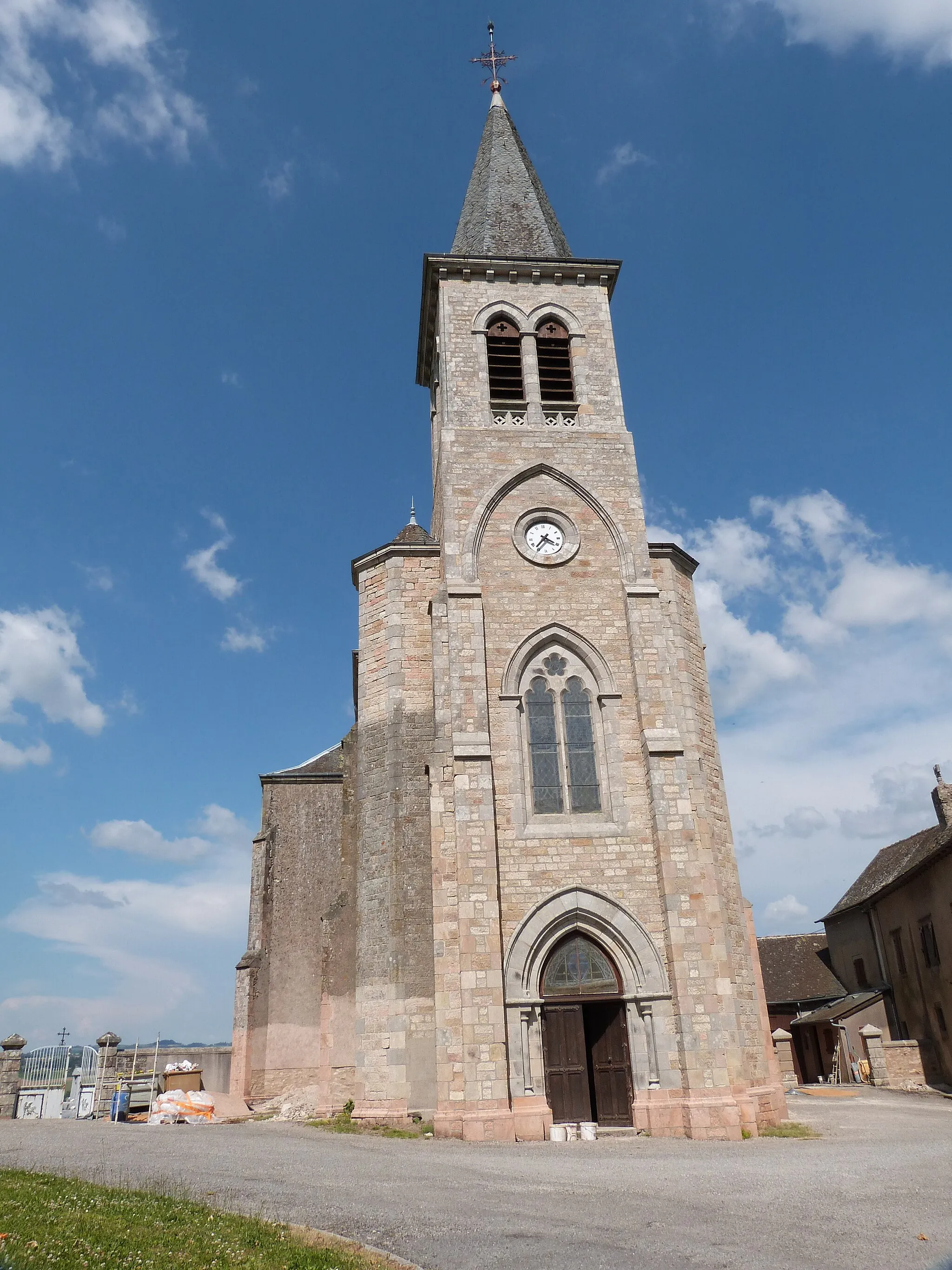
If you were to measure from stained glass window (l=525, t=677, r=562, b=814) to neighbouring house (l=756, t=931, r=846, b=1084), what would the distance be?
19433mm

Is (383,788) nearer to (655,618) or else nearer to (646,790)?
(646,790)

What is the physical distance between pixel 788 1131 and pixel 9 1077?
46.5 ft

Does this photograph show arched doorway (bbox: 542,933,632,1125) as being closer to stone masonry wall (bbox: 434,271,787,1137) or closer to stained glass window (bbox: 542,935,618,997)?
stained glass window (bbox: 542,935,618,997)

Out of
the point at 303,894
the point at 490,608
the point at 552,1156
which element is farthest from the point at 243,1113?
the point at 490,608

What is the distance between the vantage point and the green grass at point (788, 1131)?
14.0 meters

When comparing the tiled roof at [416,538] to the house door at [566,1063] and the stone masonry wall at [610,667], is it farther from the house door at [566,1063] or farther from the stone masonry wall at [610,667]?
the house door at [566,1063]

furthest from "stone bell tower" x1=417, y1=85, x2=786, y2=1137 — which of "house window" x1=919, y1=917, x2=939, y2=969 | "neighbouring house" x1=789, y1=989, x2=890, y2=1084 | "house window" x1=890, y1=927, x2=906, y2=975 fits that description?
"house window" x1=890, y1=927, x2=906, y2=975

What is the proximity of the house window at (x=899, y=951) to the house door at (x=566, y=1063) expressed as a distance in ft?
56.4

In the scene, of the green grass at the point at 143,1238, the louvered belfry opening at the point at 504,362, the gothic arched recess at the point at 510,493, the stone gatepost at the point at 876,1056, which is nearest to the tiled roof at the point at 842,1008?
the stone gatepost at the point at 876,1056

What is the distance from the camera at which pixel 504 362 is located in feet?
67.5

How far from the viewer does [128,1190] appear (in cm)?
790

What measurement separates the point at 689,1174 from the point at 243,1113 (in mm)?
12764

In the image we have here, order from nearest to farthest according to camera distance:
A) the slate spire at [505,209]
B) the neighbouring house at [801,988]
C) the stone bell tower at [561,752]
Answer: the stone bell tower at [561,752]
the slate spire at [505,209]
the neighbouring house at [801,988]

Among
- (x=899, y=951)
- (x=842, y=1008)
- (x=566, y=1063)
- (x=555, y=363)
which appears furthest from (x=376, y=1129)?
(x=899, y=951)
